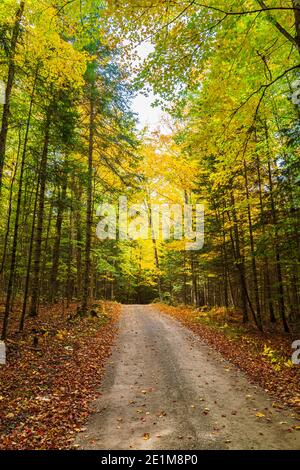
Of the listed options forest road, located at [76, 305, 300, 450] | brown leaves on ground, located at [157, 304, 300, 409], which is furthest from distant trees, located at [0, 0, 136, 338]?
brown leaves on ground, located at [157, 304, 300, 409]

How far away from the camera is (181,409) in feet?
19.8

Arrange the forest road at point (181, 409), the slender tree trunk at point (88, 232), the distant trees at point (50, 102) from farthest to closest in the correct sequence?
the slender tree trunk at point (88, 232) < the distant trees at point (50, 102) < the forest road at point (181, 409)

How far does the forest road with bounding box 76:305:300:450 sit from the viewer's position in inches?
191

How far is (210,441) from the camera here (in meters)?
4.82

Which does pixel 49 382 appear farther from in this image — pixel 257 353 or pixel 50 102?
pixel 50 102

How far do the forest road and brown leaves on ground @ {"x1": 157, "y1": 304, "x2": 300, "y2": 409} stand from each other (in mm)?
429

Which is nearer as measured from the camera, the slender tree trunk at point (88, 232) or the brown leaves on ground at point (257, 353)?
the brown leaves on ground at point (257, 353)

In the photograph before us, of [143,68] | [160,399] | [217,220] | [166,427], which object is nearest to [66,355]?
[160,399]

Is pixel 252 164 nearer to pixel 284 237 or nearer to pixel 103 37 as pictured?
pixel 284 237

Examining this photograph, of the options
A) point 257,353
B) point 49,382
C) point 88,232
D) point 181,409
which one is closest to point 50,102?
point 88,232

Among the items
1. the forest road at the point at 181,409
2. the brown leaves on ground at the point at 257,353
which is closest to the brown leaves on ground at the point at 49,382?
the forest road at the point at 181,409

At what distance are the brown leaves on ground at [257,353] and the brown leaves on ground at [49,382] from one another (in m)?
4.34

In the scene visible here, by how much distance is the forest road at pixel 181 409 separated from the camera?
16.0 ft

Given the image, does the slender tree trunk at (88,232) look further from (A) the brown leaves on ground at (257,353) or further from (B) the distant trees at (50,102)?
(A) the brown leaves on ground at (257,353)
